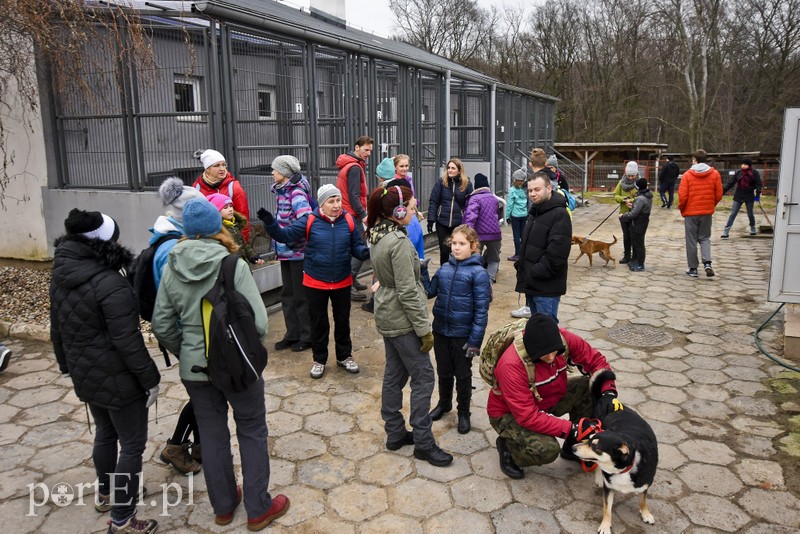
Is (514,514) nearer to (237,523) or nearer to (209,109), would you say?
(237,523)

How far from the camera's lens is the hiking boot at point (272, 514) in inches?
123

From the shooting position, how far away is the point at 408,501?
3.38 m

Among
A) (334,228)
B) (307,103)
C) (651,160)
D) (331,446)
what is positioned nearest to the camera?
(331,446)

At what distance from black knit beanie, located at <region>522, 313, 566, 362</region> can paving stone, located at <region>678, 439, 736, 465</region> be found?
1.43m

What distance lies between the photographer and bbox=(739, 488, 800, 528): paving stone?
3.18m

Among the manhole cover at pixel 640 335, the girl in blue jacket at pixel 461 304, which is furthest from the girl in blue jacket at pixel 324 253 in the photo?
the manhole cover at pixel 640 335

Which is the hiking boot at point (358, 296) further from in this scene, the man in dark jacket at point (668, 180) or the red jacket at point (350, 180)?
the man in dark jacket at point (668, 180)

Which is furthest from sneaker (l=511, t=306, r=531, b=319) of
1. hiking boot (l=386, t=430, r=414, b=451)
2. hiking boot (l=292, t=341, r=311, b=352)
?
hiking boot (l=386, t=430, r=414, b=451)

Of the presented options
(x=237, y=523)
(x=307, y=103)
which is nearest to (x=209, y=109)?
(x=307, y=103)

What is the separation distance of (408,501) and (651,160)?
82.0 ft

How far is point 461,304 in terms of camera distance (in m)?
3.87

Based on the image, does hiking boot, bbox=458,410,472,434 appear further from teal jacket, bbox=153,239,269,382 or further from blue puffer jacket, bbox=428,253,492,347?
teal jacket, bbox=153,239,269,382

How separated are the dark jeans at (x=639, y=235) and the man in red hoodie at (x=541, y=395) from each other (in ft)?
20.5

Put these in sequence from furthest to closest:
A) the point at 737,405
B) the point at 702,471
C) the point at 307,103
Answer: the point at 307,103
the point at 737,405
the point at 702,471
